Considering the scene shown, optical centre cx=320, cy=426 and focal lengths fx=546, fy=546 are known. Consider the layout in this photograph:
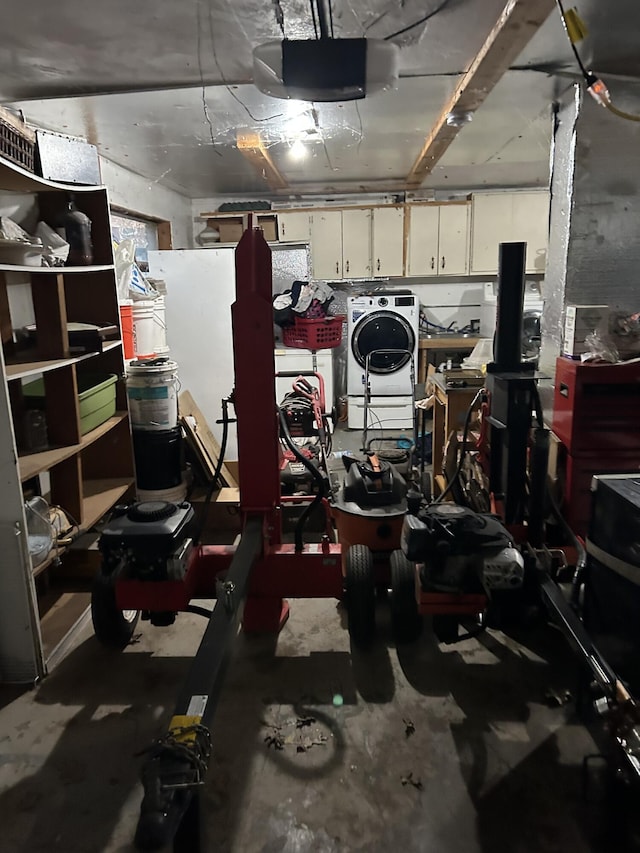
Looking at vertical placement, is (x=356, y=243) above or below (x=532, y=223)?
below

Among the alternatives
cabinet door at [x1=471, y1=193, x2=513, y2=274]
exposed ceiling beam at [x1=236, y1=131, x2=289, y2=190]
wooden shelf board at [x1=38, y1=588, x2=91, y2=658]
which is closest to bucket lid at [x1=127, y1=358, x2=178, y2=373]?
wooden shelf board at [x1=38, y1=588, x2=91, y2=658]

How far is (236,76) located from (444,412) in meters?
2.30

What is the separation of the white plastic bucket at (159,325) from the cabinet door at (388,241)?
9.42 feet

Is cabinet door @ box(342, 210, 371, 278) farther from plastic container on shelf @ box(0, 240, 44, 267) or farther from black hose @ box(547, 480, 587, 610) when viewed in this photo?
plastic container on shelf @ box(0, 240, 44, 267)

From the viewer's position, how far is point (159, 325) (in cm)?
382

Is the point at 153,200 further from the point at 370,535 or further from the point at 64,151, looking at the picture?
the point at 370,535

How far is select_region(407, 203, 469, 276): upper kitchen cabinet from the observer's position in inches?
230

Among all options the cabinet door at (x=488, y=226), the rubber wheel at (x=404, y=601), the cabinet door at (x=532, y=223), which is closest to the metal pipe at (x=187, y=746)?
the rubber wheel at (x=404, y=601)

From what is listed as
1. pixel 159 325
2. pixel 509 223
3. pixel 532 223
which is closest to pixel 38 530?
pixel 159 325

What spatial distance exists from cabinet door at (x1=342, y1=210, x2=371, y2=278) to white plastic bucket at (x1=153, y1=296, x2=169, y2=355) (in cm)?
269

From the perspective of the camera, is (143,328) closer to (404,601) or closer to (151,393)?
(151,393)

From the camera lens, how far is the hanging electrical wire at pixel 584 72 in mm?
1870

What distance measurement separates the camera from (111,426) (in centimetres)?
289

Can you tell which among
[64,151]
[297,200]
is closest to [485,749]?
[64,151]
